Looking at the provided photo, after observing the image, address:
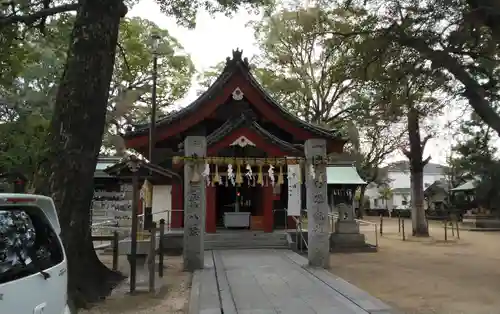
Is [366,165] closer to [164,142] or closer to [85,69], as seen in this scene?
[164,142]

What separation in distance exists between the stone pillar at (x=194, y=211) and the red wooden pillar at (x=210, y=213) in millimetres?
5975

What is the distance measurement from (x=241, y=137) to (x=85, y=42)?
21.2ft

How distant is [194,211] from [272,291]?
3.95m

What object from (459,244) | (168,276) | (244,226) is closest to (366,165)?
(459,244)

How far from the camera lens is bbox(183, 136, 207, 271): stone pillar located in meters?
12.0

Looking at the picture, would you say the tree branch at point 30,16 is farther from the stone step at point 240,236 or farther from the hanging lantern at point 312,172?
the stone step at point 240,236

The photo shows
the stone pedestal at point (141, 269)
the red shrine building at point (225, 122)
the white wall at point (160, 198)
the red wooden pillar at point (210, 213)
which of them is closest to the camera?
the stone pedestal at point (141, 269)

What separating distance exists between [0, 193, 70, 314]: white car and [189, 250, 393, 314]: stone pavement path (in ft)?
13.0

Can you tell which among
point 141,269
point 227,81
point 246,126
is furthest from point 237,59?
point 141,269

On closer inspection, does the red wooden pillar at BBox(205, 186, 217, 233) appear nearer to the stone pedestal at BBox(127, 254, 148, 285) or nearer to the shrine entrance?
the shrine entrance

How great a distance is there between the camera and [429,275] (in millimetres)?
11516

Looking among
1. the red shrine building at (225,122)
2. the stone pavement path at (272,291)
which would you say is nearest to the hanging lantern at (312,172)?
the stone pavement path at (272,291)

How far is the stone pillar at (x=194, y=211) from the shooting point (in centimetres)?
1198

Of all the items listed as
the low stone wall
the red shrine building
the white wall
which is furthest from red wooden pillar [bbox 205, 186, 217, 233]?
the low stone wall
